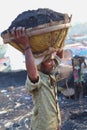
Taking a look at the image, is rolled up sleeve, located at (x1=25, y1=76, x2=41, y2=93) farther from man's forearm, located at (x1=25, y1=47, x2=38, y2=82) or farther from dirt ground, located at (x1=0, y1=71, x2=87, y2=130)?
dirt ground, located at (x1=0, y1=71, x2=87, y2=130)

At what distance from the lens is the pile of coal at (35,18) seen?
2.40 metres

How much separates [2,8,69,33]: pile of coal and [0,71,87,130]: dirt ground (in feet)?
12.7

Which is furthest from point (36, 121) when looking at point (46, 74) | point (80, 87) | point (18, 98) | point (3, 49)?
point (3, 49)

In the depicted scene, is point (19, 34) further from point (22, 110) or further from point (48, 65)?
point (22, 110)

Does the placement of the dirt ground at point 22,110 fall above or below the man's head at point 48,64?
below

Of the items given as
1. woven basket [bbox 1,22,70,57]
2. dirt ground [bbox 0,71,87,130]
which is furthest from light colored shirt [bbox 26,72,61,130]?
dirt ground [bbox 0,71,87,130]

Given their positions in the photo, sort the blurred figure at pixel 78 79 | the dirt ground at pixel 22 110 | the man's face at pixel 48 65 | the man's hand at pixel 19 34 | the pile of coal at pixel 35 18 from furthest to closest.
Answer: the blurred figure at pixel 78 79 < the dirt ground at pixel 22 110 < the man's face at pixel 48 65 < the pile of coal at pixel 35 18 < the man's hand at pixel 19 34

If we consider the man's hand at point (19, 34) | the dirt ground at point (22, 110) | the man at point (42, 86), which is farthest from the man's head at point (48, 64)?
the dirt ground at point (22, 110)

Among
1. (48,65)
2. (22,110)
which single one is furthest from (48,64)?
(22,110)

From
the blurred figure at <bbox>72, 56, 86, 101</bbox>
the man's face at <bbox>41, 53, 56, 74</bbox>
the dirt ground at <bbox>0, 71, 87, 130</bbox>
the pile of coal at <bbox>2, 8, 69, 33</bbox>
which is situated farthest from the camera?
the blurred figure at <bbox>72, 56, 86, 101</bbox>

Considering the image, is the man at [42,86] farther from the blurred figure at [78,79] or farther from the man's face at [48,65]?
the blurred figure at [78,79]

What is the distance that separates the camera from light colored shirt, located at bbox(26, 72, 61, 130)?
2.44 m

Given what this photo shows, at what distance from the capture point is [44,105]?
8.00 feet

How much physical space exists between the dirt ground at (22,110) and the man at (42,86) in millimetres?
3584
